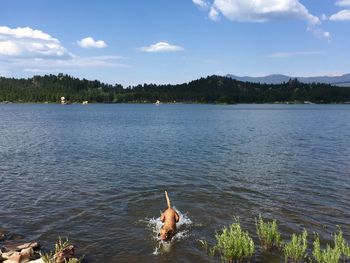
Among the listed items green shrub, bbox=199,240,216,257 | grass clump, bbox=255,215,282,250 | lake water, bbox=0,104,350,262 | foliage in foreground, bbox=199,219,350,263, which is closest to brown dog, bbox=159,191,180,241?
lake water, bbox=0,104,350,262

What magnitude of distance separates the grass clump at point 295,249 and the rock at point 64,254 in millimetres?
9591

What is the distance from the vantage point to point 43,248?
19.2 m

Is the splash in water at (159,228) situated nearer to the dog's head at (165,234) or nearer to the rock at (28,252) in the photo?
the dog's head at (165,234)

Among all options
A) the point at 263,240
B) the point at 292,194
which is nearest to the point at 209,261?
the point at 263,240

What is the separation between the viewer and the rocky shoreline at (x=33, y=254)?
16.0 meters

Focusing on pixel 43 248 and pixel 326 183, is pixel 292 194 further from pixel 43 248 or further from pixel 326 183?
pixel 43 248

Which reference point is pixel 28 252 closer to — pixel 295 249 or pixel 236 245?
pixel 236 245

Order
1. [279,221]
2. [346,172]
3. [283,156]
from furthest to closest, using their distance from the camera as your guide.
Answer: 1. [283,156]
2. [346,172]
3. [279,221]

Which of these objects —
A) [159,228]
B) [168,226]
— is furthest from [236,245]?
[159,228]

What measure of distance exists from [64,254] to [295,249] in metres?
10.2

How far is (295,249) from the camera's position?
16.6 metres

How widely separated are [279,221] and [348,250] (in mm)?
8404

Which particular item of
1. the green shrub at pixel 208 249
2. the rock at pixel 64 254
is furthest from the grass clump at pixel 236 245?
the rock at pixel 64 254

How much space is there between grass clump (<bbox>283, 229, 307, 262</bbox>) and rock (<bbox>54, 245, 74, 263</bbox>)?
9.59 meters
